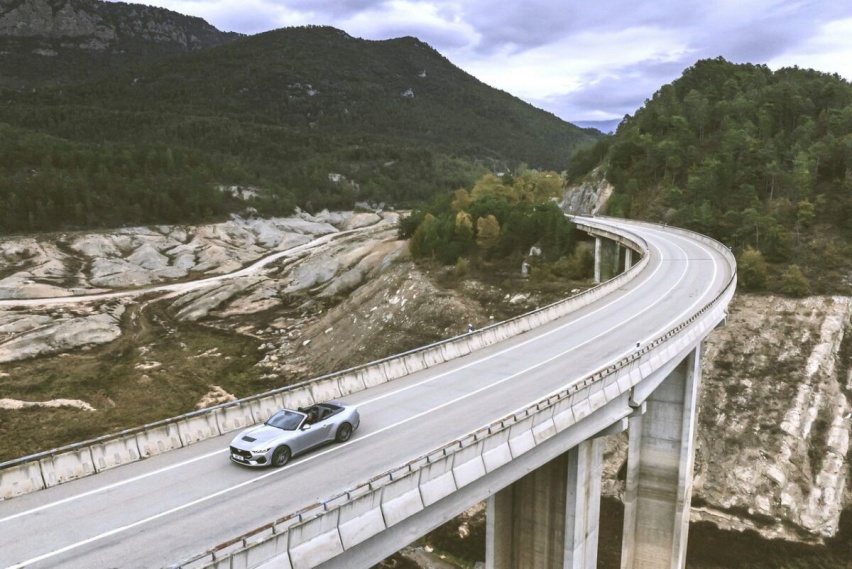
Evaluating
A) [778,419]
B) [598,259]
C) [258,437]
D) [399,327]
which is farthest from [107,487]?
[598,259]

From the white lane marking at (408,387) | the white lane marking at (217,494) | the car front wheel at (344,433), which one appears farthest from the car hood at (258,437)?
the car front wheel at (344,433)

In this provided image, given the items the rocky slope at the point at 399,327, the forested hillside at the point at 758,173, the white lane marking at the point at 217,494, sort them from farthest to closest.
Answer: the forested hillside at the point at 758,173 < the rocky slope at the point at 399,327 < the white lane marking at the point at 217,494

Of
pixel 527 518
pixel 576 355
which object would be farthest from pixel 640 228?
pixel 527 518

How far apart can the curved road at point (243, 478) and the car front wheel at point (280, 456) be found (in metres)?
0.27

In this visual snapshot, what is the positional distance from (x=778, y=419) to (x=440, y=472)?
35.9 m

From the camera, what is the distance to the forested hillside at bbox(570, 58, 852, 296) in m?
53.2

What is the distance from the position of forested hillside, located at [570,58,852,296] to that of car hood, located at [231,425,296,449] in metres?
48.7

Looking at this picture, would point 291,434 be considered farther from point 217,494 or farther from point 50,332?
point 50,332

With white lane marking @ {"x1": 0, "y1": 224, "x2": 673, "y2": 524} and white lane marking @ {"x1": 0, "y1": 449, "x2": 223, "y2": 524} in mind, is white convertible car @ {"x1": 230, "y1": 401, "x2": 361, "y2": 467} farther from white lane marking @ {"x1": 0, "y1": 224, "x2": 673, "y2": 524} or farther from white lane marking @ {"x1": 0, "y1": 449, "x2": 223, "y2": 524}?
white lane marking @ {"x1": 0, "y1": 224, "x2": 673, "y2": 524}

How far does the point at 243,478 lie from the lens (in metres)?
15.1

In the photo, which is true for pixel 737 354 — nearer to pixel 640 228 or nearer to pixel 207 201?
pixel 640 228

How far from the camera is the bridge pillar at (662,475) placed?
31.5 m

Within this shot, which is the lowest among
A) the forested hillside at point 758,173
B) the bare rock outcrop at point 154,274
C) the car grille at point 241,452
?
the bare rock outcrop at point 154,274

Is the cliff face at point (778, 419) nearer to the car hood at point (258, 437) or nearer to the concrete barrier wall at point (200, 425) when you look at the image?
the concrete barrier wall at point (200, 425)
